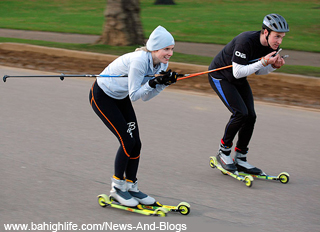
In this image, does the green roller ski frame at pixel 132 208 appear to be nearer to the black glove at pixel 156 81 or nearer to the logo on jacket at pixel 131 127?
the logo on jacket at pixel 131 127

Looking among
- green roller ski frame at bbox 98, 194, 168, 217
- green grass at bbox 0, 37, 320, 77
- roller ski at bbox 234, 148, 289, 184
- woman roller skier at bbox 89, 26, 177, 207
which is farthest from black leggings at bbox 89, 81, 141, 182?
green grass at bbox 0, 37, 320, 77

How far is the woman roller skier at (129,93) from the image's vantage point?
4.00 metres

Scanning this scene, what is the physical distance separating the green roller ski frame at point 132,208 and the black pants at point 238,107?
4.71ft

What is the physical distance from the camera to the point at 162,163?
5688mm

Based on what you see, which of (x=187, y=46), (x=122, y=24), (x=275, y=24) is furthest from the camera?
(x=187, y=46)

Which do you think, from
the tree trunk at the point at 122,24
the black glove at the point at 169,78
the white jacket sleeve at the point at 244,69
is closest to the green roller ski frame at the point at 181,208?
the black glove at the point at 169,78

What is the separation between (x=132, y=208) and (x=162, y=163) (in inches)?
56.2

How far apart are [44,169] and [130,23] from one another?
8.97 metres

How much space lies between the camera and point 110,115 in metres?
4.24

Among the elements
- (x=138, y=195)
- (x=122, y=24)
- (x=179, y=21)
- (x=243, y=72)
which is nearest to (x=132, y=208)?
(x=138, y=195)

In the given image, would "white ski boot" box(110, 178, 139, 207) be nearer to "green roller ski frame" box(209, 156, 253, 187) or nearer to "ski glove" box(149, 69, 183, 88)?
"ski glove" box(149, 69, 183, 88)

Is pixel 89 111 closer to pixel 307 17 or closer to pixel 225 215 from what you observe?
pixel 225 215

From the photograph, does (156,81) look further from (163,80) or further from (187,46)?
(187,46)

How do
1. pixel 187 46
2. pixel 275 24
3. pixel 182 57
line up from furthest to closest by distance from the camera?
pixel 187 46 < pixel 182 57 < pixel 275 24
